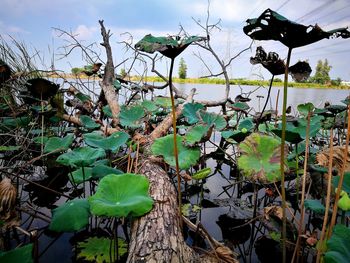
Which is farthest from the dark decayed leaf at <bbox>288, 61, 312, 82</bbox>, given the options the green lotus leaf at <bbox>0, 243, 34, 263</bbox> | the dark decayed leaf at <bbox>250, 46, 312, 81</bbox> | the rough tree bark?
the green lotus leaf at <bbox>0, 243, 34, 263</bbox>

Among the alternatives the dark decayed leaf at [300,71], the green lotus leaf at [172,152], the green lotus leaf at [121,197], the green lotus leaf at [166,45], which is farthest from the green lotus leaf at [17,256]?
the dark decayed leaf at [300,71]

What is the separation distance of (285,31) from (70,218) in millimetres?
1049

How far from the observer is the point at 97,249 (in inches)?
50.7

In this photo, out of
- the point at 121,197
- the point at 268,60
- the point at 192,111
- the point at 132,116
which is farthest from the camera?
the point at 132,116

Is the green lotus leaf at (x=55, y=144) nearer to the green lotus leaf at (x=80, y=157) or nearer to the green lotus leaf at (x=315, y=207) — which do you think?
the green lotus leaf at (x=80, y=157)

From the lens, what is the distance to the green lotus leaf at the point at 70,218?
103 cm

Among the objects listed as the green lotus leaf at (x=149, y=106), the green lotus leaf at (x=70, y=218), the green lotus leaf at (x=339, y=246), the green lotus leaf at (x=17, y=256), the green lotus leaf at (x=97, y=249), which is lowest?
the green lotus leaf at (x=97, y=249)

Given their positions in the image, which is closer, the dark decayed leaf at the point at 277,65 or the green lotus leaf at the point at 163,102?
the dark decayed leaf at the point at 277,65

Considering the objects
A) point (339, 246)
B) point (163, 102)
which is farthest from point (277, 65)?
point (163, 102)

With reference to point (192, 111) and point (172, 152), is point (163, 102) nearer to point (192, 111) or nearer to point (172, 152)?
point (192, 111)

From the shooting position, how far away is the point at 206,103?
128 inches

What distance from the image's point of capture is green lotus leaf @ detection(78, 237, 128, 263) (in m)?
1.24

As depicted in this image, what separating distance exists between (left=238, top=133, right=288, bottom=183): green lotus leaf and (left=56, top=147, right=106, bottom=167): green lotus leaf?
776 mm

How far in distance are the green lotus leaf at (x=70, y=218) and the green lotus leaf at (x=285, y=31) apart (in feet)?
3.11
